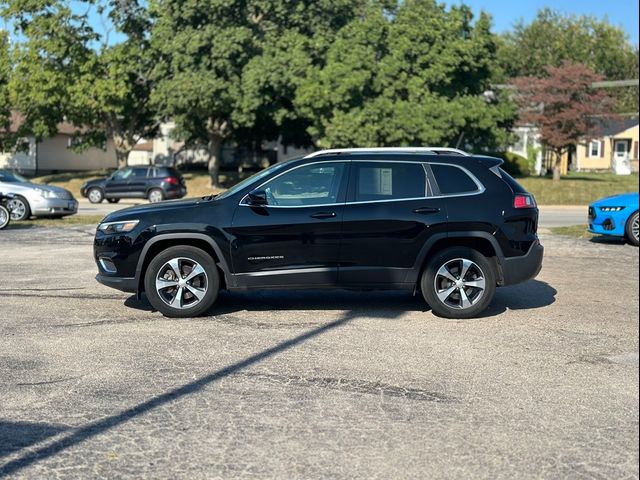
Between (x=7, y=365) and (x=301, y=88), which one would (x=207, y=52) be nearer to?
(x=301, y=88)

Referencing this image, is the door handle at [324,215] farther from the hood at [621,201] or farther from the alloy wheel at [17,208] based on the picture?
the alloy wheel at [17,208]

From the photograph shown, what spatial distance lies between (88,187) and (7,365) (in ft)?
94.1

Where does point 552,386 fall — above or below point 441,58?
below

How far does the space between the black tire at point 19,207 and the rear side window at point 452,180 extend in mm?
14161

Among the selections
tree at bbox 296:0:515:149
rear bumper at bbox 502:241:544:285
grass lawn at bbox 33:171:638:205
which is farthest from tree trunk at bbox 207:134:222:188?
rear bumper at bbox 502:241:544:285

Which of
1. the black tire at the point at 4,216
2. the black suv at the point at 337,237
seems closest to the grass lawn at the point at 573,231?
the black suv at the point at 337,237

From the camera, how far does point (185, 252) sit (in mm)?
8477

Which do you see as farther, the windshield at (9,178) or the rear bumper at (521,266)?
the windshield at (9,178)

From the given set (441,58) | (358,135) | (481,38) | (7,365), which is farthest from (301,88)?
(7,365)

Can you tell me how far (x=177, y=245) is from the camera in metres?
8.57

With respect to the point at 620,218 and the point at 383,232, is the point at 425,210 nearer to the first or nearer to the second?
the point at 383,232

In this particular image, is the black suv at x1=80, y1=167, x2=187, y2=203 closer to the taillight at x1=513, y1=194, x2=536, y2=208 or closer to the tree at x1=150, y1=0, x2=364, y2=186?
the tree at x1=150, y1=0, x2=364, y2=186

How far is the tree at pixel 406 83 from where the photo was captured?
34031 millimetres

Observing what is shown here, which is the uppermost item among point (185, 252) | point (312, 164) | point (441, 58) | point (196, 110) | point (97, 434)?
point (441, 58)
